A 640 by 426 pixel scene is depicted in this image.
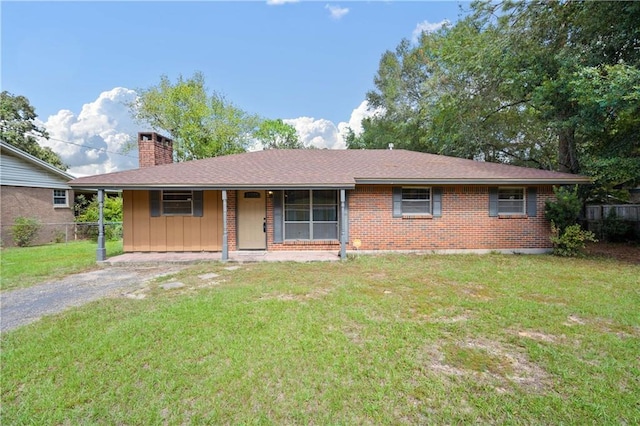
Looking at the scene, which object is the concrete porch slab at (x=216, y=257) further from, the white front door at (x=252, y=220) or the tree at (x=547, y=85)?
the tree at (x=547, y=85)

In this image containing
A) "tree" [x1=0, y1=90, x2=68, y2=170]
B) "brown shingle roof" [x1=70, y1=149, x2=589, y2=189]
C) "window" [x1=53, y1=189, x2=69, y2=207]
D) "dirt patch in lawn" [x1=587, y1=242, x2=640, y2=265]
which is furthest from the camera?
"tree" [x1=0, y1=90, x2=68, y2=170]

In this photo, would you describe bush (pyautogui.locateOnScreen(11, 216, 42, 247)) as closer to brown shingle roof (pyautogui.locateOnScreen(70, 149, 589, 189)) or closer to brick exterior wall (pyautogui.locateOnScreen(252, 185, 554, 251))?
brown shingle roof (pyautogui.locateOnScreen(70, 149, 589, 189))

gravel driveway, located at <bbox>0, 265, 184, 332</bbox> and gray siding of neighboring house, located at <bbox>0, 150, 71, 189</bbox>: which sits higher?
gray siding of neighboring house, located at <bbox>0, 150, 71, 189</bbox>

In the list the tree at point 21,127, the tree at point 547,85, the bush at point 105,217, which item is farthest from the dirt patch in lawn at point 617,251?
the tree at point 21,127

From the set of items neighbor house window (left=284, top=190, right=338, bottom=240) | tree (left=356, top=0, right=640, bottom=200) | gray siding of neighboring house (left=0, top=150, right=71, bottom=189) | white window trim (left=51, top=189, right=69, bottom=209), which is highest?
tree (left=356, top=0, right=640, bottom=200)

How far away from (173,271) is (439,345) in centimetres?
633

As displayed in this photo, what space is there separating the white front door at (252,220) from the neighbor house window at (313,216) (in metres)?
0.81

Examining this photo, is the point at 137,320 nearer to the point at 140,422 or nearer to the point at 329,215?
the point at 140,422

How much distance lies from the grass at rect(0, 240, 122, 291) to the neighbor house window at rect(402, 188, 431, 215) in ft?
30.2

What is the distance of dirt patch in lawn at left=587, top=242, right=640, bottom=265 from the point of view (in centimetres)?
866

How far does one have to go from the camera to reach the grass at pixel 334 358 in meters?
2.40

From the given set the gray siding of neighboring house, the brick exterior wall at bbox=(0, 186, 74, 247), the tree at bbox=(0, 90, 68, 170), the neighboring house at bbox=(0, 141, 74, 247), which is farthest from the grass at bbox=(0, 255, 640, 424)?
the tree at bbox=(0, 90, 68, 170)

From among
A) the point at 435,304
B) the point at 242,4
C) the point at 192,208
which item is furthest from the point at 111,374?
the point at 242,4

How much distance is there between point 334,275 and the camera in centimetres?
674
